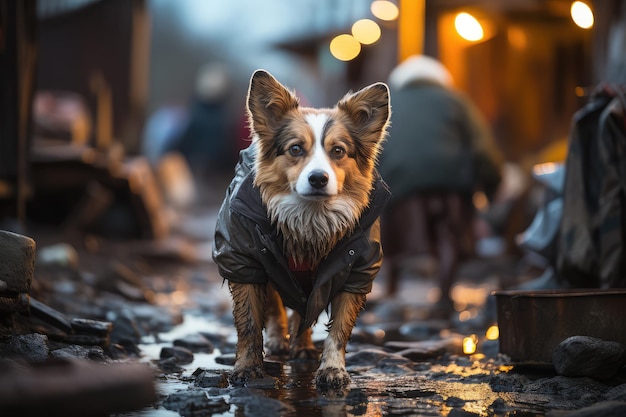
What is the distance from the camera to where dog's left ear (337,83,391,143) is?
17.9ft

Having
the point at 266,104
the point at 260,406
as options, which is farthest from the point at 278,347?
the point at 260,406

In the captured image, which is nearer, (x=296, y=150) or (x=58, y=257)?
(x=296, y=150)

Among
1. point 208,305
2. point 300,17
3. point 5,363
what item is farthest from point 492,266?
point 300,17

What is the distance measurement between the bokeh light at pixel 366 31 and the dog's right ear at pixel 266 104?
11.8 m

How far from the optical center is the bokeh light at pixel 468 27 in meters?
12.3

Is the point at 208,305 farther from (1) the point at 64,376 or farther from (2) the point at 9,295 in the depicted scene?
(1) the point at 64,376

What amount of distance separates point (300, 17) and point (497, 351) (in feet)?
61.4

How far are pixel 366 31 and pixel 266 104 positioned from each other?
41.8 ft

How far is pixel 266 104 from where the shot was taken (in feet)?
17.8

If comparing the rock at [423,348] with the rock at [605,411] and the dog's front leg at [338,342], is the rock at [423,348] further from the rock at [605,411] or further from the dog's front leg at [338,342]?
the rock at [605,411]

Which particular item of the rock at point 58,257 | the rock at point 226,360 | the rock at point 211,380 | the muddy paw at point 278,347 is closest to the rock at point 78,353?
the rock at point 211,380

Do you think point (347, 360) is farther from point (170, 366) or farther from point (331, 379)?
point (170, 366)

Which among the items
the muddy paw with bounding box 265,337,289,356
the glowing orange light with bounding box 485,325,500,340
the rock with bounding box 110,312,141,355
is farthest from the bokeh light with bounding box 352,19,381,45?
the muddy paw with bounding box 265,337,289,356

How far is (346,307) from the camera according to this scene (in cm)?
541
